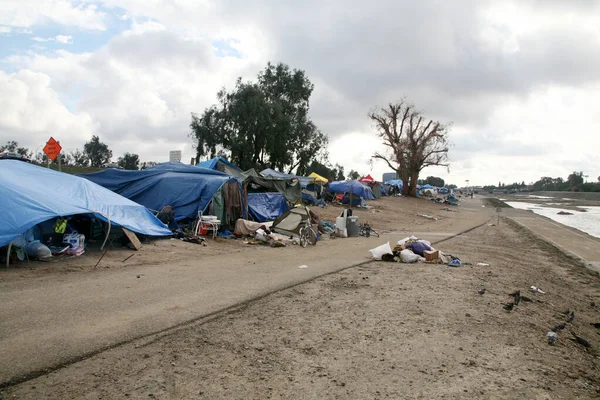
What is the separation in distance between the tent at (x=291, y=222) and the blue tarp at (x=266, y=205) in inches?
83.4

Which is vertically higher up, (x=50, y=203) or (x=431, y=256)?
(x=50, y=203)

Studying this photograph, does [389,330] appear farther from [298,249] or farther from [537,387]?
[298,249]

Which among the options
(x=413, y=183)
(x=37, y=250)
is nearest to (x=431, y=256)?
(x=37, y=250)

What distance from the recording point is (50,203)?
31.3 feet

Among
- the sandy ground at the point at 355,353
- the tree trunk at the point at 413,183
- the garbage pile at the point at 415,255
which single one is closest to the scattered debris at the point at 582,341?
the sandy ground at the point at 355,353

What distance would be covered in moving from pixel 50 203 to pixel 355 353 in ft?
→ 27.0

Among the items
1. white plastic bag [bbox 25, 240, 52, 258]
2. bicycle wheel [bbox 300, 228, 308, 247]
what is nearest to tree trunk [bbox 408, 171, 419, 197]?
bicycle wheel [bbox 300, 228, 308, 247]

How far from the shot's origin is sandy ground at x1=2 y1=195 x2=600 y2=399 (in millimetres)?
3793

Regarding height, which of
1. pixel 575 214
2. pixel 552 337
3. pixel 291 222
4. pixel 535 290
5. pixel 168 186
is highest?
pixel 168 186

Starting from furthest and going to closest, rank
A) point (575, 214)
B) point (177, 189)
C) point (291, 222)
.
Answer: point (575, 214) < point (177, 189) < point (291, 222)

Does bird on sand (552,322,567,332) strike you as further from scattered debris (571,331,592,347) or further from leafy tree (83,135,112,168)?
leafy tree (83,135,112,168)

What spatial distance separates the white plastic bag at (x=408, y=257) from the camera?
10797 millimetres

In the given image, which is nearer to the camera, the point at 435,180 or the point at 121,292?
the point at 121,292

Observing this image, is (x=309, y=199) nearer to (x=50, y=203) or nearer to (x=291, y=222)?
(x=291, y=222)
